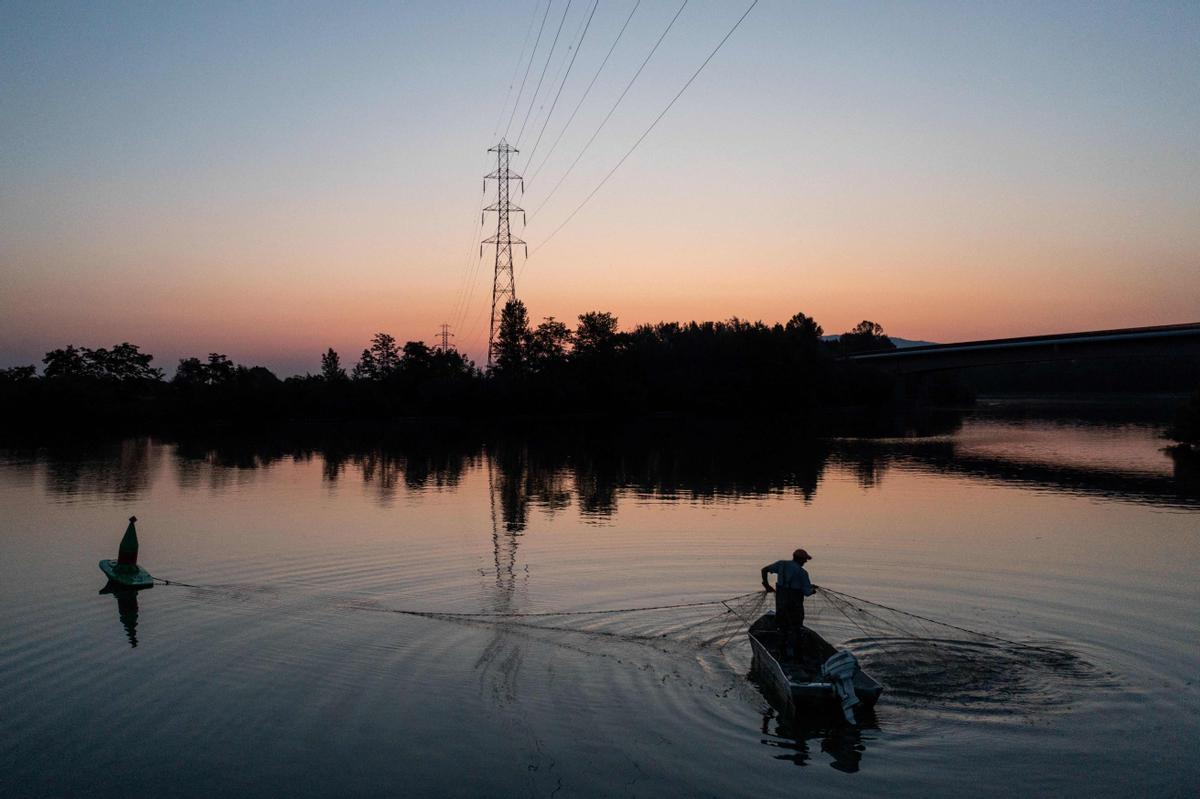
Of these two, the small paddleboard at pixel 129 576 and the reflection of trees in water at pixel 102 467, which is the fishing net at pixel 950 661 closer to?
the small paddleboard at pixel 129 576

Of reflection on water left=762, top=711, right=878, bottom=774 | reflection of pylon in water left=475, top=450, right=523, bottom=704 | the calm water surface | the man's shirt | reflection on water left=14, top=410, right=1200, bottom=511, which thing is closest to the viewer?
the calm water surface

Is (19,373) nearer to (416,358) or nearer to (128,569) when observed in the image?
(416,358)

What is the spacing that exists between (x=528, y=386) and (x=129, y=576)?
101212 mm

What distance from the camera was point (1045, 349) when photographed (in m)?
107

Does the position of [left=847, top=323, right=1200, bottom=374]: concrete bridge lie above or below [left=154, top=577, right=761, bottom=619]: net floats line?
above

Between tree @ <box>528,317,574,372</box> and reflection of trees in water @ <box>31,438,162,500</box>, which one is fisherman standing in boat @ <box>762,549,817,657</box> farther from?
tree @ <box>528,317,574,372</box>

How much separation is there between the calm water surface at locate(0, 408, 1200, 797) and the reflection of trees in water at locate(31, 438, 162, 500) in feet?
10.1

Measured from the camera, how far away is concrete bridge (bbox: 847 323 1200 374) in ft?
288

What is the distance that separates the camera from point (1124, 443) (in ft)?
249

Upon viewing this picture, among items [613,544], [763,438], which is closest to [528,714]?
[613,544]

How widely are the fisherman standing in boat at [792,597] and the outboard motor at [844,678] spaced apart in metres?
1.92

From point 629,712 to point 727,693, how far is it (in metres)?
1.82

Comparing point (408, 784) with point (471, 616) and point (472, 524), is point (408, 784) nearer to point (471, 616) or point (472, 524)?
point (471, 616)

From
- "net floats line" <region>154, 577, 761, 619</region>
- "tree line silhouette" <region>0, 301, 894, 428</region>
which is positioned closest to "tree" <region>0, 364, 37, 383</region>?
"tree line silhouette" <region>0, 301, 894, 428</region>
